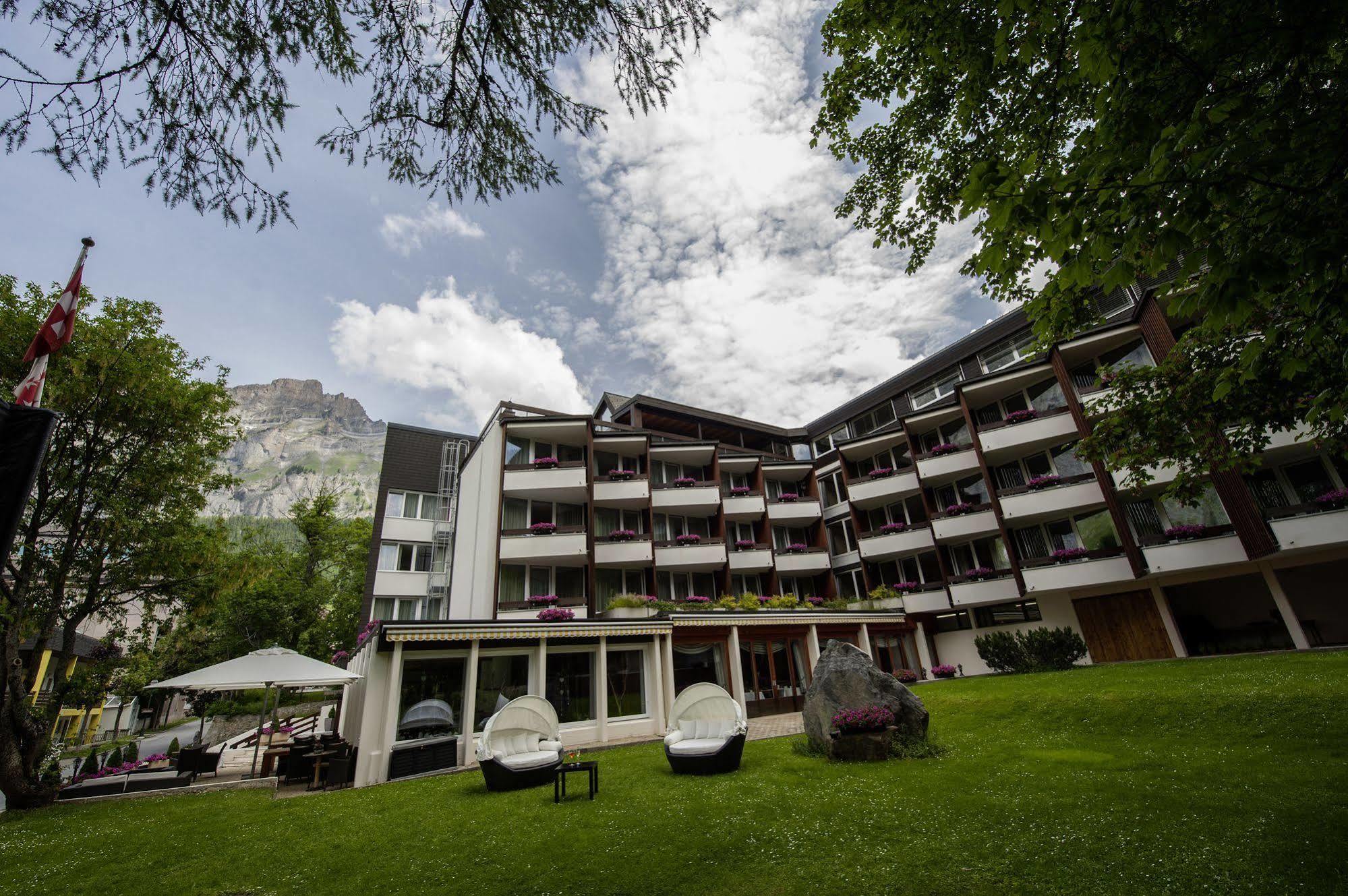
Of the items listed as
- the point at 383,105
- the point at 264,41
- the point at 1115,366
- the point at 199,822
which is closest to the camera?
the point at 264,41

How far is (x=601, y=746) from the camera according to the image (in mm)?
15633

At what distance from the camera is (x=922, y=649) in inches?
1011

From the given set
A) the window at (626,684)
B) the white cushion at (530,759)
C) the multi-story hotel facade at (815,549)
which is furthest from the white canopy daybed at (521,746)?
the window at (626,684)

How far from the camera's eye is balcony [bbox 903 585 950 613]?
80.8ft

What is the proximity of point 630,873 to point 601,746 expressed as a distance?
1076cm

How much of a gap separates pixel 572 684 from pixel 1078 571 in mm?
18077

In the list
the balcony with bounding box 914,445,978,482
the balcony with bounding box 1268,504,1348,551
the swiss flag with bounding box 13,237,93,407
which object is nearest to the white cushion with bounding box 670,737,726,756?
the swiss flag with bounding box 13,237,93,407

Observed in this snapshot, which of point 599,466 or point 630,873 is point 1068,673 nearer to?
point 630,873

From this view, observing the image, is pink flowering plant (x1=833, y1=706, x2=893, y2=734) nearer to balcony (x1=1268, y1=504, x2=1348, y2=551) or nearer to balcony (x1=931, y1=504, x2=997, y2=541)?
balcony (x1=1268, y1=504, x2=1348, y2=551)

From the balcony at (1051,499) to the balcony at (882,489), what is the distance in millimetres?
4685

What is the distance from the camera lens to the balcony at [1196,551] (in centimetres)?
1753

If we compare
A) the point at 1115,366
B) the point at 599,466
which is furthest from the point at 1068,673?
the point at 599,466

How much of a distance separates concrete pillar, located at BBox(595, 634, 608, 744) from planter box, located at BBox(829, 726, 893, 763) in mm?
8296

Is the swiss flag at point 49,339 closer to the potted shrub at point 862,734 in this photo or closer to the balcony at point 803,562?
the potted shrub at point 862,734
